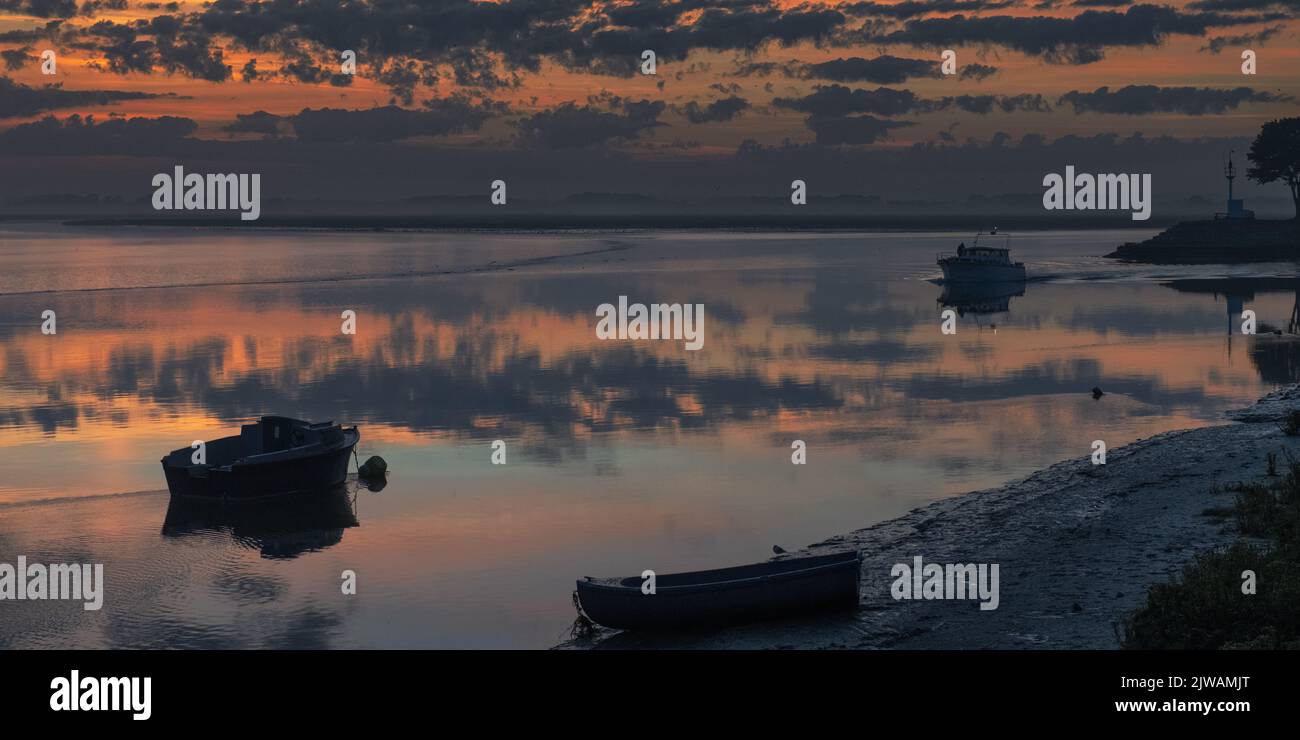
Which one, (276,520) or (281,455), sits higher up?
(281,455)

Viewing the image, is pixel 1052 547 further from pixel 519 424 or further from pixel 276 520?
pixel 519 424

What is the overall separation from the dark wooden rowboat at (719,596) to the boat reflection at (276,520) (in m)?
9.19

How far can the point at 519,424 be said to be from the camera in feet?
139

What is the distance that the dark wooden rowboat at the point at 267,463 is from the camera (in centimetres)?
3158

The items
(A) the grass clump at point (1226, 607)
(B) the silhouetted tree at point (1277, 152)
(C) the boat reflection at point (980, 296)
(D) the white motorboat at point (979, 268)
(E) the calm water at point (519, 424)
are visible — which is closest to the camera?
(A) the grass clump at point (1226, 607)

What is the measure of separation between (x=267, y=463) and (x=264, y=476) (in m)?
0.39

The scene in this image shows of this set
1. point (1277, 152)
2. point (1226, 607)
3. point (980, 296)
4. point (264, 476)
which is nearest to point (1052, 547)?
point (1226, 607)

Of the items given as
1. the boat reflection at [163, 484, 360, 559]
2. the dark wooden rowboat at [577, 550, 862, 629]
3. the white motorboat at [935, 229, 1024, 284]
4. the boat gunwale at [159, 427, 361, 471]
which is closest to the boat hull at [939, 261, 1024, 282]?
the white motorboat at [935, 229, 1024, 284]

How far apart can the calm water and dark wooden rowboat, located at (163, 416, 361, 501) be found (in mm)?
897

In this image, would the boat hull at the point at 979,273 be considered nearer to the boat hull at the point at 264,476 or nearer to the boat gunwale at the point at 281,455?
the boat gunwale at the point at 281,455

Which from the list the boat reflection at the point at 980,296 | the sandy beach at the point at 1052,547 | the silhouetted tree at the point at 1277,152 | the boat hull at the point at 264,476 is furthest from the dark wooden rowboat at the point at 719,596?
the silhouetted tree at the point at 1277,152

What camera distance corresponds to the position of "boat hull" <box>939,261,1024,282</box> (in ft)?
339
